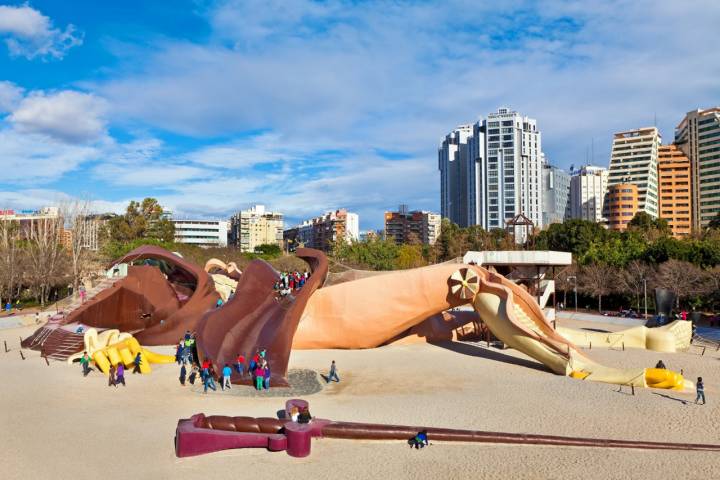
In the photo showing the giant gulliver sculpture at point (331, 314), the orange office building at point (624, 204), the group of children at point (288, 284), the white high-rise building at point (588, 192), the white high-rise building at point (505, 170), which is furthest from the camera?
the white high-rise building at point (588, 192)

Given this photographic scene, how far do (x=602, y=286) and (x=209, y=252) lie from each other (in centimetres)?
4780

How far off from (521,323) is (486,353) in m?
3.93

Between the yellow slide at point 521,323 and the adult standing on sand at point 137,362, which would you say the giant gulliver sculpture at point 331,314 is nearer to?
the yellow slide at point 521,323

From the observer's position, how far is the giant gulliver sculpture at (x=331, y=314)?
19.5 metres

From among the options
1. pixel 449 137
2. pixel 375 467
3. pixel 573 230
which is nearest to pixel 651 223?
pixel 573 230

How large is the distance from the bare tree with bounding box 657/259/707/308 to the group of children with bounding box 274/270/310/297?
27905 millimetres

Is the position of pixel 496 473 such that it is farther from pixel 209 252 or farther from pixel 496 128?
pixel 496 128

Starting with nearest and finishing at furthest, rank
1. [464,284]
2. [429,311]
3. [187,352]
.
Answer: [187,352]
[464,284]
[429,311]

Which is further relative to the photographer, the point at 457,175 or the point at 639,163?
the point at 457,175

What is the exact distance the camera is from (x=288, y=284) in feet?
91.8

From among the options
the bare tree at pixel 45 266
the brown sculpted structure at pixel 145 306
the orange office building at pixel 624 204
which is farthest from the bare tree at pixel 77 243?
the orange office building at pixel 624 204

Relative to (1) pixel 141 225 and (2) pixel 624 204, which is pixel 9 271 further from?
(2) pixel 624 204

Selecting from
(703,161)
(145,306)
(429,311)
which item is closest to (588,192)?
(703,161)

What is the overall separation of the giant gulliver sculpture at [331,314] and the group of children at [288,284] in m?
0.45
